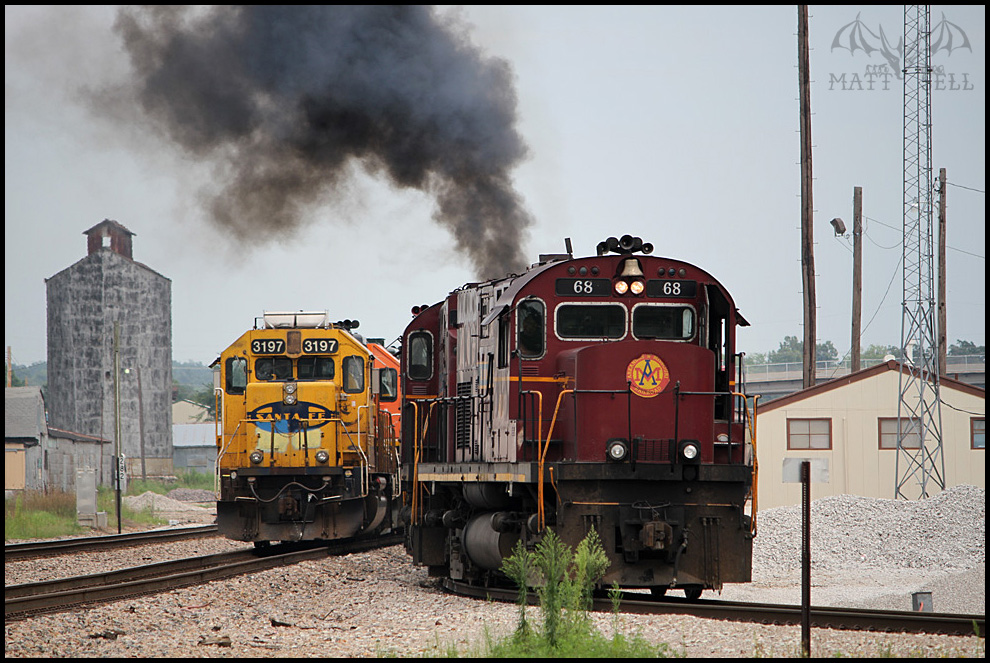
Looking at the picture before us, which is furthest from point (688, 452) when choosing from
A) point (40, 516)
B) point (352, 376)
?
point (40, 516)

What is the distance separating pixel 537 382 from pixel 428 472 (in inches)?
132

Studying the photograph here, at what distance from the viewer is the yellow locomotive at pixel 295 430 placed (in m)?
19.7

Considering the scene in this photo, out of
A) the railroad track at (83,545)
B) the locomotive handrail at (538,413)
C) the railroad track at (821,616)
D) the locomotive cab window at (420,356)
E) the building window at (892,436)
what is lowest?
the railroad track at (83,545)

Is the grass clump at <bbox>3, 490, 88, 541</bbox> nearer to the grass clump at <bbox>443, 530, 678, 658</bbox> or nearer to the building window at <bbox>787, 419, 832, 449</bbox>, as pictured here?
the building window at <bbox>787, 419, 832, 449</bbox>

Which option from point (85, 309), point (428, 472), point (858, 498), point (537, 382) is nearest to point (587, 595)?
point (537, 382)

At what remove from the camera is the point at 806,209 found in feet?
93.8

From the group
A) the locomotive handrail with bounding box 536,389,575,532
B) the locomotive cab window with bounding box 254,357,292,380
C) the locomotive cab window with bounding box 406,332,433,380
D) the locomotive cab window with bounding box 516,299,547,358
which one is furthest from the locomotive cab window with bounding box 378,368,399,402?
the locomotive handrail with bounding box 536,389,575,532

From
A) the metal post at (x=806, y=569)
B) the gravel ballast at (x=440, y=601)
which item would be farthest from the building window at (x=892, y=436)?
the metal post at (x=806, y=569)

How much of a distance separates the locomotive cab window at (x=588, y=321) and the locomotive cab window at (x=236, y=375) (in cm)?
918

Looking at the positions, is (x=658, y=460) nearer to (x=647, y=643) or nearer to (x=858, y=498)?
(x=647, y=643)

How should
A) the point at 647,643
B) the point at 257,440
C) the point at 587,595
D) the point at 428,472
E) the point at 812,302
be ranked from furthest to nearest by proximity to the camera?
the point at 812,302
the point at 257,440
the point at 428,472
the point at 587,595
the point at 647,643

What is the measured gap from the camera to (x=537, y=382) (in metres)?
12.7

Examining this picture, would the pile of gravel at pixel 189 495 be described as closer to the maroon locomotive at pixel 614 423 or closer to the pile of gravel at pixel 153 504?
the pile of gravel at pixel 153 504

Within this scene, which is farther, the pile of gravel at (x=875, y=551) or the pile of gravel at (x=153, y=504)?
the pile of gravel at (x=153, y=504)
